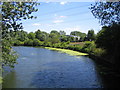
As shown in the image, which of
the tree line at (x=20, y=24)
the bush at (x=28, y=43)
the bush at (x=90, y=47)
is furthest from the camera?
the bush at (x=28, y=43)

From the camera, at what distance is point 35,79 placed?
25.2 ft

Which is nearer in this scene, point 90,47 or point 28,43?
point 90,47

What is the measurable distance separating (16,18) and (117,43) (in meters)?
7.40

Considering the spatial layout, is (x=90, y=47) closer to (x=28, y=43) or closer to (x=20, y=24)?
(x=20, y=24)

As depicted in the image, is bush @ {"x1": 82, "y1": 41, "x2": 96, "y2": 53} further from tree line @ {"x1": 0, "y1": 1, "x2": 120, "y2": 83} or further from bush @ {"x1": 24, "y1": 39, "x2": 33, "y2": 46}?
bush @ {"x1": 24, "y1": 39, "x2": 33, "y2": 46}

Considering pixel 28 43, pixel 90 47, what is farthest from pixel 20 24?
pixel 28 43

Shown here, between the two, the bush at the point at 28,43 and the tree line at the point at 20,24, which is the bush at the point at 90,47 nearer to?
the tree line at the point at 20,24

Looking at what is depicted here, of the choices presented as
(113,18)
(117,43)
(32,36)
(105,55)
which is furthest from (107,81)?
(32,36)

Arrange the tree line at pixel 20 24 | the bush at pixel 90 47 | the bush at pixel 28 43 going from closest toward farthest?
the tree line at pixel 20 24, the bush at pixel 90 47, the bush at pixel 28 43

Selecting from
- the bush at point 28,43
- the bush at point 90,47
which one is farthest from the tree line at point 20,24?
the bush at point 28,43

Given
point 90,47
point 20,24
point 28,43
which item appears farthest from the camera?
point 28,43

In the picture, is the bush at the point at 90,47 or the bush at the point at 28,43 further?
the bush at the point at 28,43

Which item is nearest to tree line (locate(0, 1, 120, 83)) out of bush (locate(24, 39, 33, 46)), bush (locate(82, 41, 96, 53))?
bush (locate(82, 41, 96, 53))

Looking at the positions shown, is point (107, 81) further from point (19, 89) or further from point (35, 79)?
point (19, 89)
